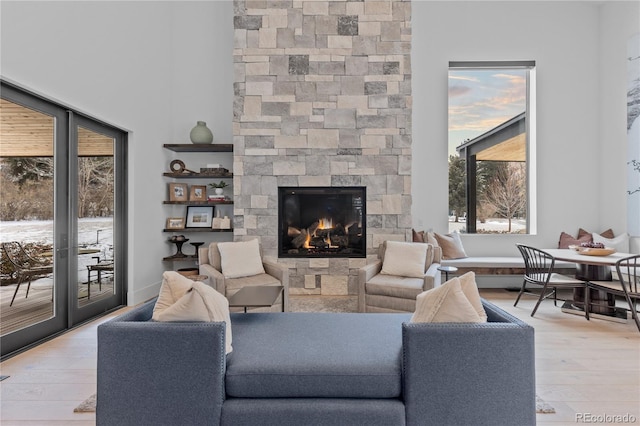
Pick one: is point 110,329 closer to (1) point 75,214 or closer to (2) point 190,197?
(1) point 75,214

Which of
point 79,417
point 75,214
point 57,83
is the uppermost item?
point 57,83

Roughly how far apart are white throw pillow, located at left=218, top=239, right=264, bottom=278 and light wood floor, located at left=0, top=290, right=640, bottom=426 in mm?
1429

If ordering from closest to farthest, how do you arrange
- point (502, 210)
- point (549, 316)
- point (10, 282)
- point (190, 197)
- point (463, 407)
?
point (463, 407) < point (10, 282) < point (549, 316) < point (190, 197) < point (502, 210)

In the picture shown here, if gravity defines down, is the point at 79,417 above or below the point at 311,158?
below

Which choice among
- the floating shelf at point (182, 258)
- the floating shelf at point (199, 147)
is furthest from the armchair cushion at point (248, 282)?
the floating shelf at point (199, 147)

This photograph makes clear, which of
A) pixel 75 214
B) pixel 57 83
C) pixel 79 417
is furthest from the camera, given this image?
pixel 75 214

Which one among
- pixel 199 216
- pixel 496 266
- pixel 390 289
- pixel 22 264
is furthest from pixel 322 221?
pixel 22 264

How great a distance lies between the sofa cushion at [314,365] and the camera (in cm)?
174

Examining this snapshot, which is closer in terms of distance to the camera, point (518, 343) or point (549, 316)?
point (518, 343)

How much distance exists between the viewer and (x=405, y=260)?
14.1ft

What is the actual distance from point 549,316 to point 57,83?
557 cm

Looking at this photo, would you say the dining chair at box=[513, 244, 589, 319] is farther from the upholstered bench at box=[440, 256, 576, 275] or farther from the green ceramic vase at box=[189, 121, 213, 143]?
the green ceramic vase at box=[189, 121, 213, 143]

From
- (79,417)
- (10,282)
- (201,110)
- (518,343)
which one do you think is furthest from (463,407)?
(201,110)

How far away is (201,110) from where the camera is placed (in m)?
5.63
